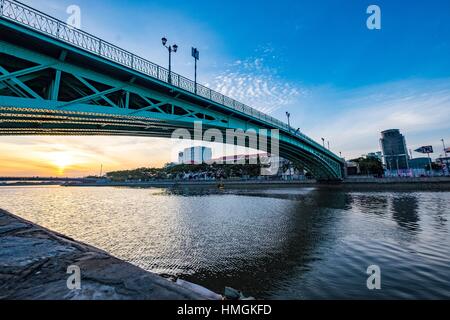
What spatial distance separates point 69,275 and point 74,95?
15.8 meters

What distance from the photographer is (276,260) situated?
25.7 feet

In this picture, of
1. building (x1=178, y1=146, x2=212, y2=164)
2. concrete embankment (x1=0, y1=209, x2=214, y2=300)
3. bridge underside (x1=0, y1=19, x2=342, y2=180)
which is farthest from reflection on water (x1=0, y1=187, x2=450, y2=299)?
building (x1=178, y1=146, x2=212, y2=164)

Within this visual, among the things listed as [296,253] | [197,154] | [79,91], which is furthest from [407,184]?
[197,154]

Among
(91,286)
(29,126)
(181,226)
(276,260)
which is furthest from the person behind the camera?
(29,126)

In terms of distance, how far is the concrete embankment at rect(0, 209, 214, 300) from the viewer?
260cm

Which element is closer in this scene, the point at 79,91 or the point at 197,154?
the point at 79,91

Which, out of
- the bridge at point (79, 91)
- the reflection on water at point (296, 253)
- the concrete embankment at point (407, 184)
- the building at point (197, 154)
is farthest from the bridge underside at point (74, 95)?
the building at point (197, 154)

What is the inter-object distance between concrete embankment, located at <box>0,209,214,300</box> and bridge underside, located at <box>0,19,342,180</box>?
9.19 metres

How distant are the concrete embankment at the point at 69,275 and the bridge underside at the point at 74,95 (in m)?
9.19

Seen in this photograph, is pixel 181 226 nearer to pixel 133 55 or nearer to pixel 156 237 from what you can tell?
pixel 156 237

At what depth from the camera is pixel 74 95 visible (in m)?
15.1

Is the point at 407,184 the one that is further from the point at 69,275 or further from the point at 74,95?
the point at 74,95
